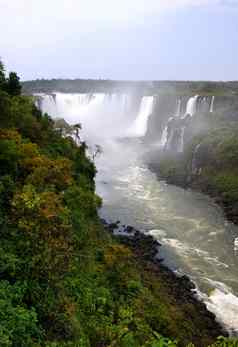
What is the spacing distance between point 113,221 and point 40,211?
23925 millimetres

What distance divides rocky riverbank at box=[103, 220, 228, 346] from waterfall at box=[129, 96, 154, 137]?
161ft

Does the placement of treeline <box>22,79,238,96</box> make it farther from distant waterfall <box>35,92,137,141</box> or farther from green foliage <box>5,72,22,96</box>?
green foliage <box>5,72,22,96</box>

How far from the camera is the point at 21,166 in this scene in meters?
21.4

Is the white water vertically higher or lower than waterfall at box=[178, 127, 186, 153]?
lower

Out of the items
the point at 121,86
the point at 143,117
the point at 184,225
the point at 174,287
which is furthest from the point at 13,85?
the point at 121,86

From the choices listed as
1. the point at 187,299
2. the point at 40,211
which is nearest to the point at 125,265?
the point at 187,299

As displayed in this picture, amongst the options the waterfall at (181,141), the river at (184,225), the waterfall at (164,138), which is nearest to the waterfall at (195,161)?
the river at (184,225)

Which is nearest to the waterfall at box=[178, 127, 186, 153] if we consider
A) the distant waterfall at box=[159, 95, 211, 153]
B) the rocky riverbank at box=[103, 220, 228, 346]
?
the distant waterfall at box=[159, 95, 211, 153]

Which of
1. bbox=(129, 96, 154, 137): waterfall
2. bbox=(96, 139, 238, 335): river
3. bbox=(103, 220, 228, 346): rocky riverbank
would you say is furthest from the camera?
bbox=(129, 96, 154, 137): waterfall

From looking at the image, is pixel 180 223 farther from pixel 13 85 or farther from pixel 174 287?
pixel 13 85

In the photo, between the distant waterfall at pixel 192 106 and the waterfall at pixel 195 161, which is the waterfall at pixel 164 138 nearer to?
the distant waterfall at pixel 192 106

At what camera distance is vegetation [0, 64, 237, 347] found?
36.0 ft

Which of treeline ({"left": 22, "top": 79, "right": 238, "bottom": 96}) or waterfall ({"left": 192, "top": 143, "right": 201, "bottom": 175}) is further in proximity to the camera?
treeline ({"left": 22, "top": 79, "right": 238, "bottom": 96})

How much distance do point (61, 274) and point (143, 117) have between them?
7129 cm
